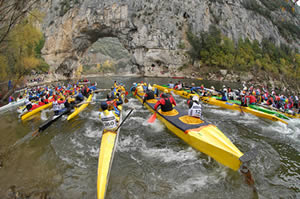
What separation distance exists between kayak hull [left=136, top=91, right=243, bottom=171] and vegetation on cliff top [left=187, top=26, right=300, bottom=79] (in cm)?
3950

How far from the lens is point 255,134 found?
7484 millimetres

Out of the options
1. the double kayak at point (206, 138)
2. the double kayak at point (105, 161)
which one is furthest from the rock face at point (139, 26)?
the double kayak at point (105, 161)

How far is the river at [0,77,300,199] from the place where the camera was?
13.7 feet

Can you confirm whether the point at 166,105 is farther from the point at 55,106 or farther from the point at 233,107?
the point at 55,106

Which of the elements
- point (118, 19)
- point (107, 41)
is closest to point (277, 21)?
point (118, 19)

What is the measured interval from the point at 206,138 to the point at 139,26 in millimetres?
42541

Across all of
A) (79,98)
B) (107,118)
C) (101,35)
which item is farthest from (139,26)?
(107,118)

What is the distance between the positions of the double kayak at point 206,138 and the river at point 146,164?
0.66 metres

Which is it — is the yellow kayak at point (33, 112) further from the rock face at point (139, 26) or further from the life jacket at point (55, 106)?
the rock face at point (139, 26)

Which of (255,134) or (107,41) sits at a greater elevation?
(107,41)

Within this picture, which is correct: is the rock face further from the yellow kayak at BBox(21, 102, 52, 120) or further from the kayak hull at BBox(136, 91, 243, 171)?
the kayak hull at BBox(136, 91, 243, 171)

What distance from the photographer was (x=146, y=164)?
17.5 feet

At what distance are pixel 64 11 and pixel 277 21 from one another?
6294cm

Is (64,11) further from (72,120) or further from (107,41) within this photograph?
(107,41)
